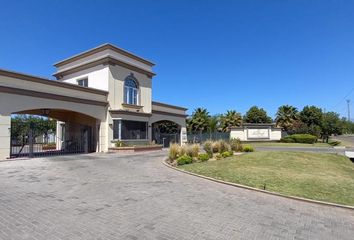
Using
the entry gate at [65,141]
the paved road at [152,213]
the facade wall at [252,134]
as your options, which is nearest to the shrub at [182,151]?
the paved road at [152,213]

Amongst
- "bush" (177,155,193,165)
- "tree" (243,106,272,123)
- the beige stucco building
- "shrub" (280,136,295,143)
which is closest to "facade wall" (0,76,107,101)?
the beige stucco building

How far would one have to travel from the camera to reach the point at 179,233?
523 centimetres

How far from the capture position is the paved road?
522cm

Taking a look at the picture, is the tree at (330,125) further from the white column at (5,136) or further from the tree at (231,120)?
the white column at (5,136)

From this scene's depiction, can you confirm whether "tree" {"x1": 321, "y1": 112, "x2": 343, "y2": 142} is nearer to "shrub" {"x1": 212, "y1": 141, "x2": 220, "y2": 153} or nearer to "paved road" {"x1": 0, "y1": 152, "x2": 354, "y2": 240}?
"shrub" {"x1": 212, "y1": 141, "x2": 220, "y2": 153}

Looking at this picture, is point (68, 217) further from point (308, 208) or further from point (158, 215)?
point (308, 208)

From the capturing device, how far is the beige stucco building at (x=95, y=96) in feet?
58.0

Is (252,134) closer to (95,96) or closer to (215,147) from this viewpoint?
(215,147)

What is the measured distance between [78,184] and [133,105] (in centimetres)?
1750

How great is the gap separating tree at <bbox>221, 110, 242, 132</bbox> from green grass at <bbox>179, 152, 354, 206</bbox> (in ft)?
138

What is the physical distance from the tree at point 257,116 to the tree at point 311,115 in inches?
394

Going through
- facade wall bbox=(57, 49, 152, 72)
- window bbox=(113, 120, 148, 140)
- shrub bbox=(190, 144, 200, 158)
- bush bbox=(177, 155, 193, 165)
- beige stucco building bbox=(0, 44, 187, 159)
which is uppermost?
facade wall bbox=(57, 49, 152, 72)

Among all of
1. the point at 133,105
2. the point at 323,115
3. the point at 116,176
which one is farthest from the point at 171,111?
the point at 323,115

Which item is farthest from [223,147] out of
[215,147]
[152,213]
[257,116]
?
[257,116]
